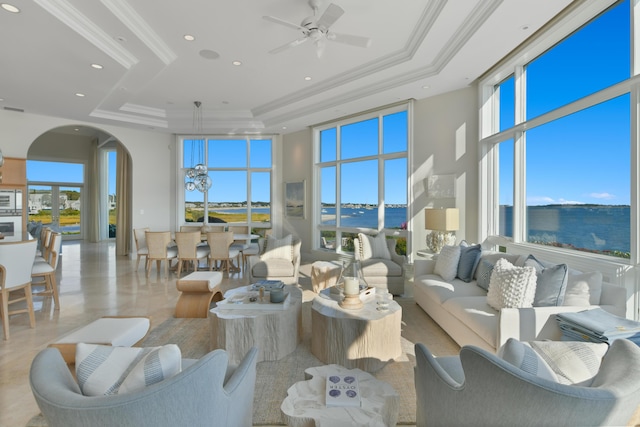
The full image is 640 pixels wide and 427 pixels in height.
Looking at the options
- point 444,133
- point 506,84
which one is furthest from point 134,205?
point 506,84

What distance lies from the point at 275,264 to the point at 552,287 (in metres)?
3.49

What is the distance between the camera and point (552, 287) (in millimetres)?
2643

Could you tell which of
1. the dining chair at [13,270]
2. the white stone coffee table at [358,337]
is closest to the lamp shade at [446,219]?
the white stone coffee table at [358,337]

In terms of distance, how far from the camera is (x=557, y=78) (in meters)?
3.95

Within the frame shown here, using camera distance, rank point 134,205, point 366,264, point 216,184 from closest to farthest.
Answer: point 366,264, point 134,205, point 216,184

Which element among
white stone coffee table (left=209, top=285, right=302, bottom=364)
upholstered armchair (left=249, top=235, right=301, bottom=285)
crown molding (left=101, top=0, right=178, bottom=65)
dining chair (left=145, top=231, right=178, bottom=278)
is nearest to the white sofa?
white stone coffee table (left=209, top=285, right=302, bottom=364)

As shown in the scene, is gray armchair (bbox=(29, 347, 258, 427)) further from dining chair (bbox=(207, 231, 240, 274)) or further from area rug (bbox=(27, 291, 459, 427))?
dining chair (bbox=(207, 231, 240, 274))

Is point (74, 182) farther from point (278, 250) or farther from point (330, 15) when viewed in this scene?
point (330, 15)

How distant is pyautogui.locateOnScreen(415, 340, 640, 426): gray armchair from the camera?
102 centimetres

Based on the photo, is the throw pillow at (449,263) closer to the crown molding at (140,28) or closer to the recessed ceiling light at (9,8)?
the crown molding at (140,28)

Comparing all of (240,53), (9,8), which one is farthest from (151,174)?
(9,8)

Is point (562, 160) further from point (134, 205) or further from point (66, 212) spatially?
point (66, 212)

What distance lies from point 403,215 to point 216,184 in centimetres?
529

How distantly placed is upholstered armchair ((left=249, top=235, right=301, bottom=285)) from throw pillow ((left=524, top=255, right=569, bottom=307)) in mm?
3263
